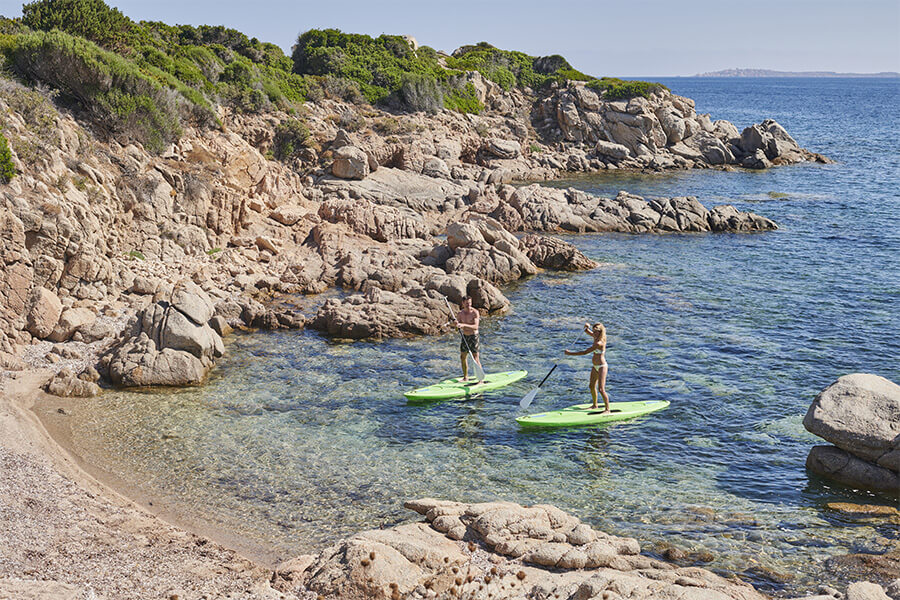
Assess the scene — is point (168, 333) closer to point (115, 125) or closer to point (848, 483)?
point (115, 125)

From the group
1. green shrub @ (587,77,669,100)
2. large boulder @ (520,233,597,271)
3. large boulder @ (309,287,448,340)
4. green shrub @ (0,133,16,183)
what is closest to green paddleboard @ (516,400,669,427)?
large boulder @ (309,287,448,340)

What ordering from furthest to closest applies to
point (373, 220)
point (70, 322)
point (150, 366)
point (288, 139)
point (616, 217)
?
point (288, 139) < point (616, 217) < point (373, 220) < point (70, 322) < point (150, 366)

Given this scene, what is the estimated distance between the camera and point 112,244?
27.5 metres

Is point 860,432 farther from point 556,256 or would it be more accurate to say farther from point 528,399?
point 556,256

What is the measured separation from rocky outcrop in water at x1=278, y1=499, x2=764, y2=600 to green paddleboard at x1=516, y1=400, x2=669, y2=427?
6.04m

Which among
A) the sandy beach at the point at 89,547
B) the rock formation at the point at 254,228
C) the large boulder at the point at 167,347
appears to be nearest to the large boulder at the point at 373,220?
the rock formation at the point at 254,228

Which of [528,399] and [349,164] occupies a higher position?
[349,164]

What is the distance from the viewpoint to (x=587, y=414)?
19438 millimetres

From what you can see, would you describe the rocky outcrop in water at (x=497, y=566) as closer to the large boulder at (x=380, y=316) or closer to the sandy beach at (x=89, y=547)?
the sandy beach at (x=89, y=547)

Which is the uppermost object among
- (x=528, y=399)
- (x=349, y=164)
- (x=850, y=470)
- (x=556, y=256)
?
(x=349, y=164)

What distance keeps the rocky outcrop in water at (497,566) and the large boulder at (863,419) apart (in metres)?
5.71

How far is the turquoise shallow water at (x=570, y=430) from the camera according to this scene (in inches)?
571

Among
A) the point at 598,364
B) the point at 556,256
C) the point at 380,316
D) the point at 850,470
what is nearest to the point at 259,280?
the point at 380,316

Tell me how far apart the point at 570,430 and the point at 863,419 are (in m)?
6.51
